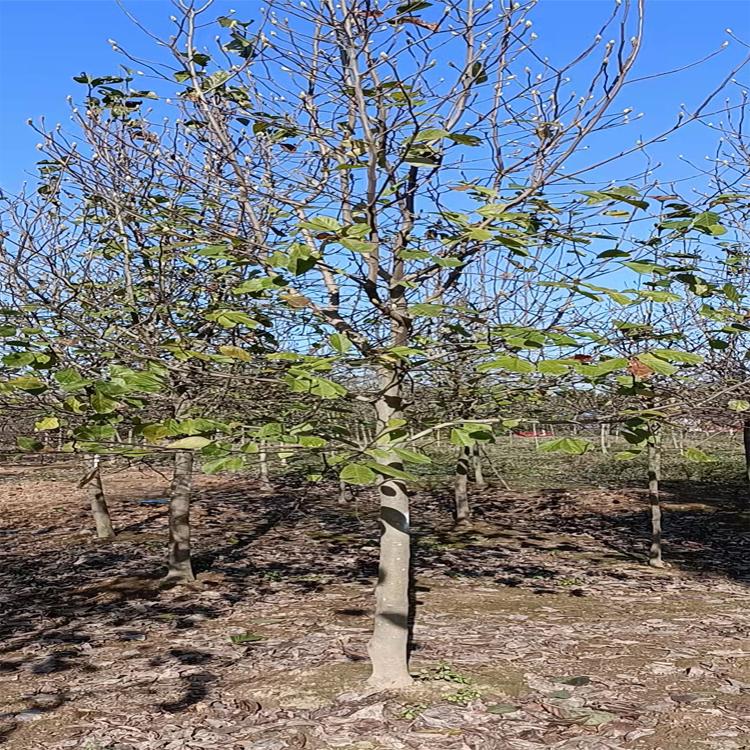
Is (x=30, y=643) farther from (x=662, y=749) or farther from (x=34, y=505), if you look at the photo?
(x=34, y=505)

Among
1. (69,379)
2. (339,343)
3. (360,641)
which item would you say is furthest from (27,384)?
(360,641)

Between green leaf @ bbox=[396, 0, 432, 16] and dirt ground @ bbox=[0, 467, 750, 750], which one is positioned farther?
dirt ground @ bbox=[0, 467, 750, 750]

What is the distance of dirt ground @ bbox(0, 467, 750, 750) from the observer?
4.56 meters

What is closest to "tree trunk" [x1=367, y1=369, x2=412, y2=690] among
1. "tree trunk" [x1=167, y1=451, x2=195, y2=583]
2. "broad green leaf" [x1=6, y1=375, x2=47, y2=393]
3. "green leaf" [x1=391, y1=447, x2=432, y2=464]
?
"green leaf" [x1=391, y1=447, x2=432, y2=464]

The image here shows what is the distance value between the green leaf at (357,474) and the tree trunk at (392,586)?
228 cm

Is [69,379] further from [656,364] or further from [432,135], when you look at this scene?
[656,364]

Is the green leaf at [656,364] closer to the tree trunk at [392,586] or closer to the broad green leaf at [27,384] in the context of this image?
the tree trunk at [392,586]

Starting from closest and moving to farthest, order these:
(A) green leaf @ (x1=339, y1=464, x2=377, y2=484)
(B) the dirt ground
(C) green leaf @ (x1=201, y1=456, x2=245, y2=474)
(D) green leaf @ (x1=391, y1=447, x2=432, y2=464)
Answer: (A) green leaf @ (x1=339, y1=464, x2=377, y2=484), (D) green leaf @ (x1=391, y1=447, x2=432, y2=464), (C) green leaf @ (x1=201, y1=456, x2=245, y2=474), (B) the dirt ground

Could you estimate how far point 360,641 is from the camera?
6.31m

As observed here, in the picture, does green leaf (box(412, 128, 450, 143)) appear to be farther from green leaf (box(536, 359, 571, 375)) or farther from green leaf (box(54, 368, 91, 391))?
green leaf (box(54, 368, 91, 391))

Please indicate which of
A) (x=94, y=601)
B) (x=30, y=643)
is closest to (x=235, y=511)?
(x=94, y=601)

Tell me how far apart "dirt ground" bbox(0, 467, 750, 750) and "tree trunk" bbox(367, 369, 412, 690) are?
178 mm

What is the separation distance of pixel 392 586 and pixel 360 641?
1.57m

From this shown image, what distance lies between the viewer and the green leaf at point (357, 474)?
2.53 m
